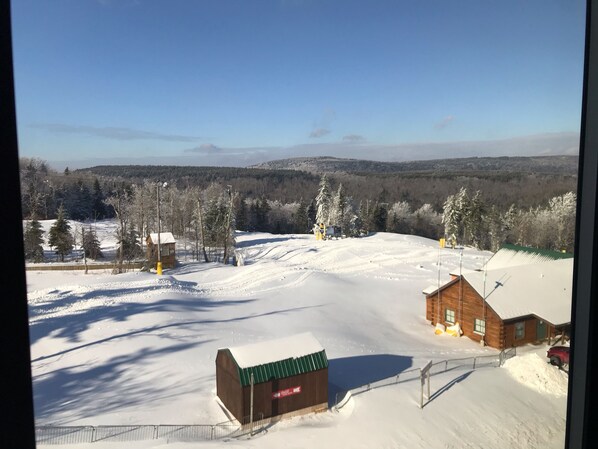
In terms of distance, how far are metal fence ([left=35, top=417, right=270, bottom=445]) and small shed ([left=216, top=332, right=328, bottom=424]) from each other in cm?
21

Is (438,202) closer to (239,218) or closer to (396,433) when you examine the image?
(396,433)

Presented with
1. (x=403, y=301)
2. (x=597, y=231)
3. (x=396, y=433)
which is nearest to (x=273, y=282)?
(x=403, y=301)

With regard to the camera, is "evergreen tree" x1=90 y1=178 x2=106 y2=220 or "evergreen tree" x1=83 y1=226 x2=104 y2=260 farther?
"evergreen tree" x1=83 y1=226 x2=104 y2=260

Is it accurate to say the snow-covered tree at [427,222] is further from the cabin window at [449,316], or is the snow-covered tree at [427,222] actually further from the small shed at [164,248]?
the small shed at [164,248]

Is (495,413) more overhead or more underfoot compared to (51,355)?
more overhead

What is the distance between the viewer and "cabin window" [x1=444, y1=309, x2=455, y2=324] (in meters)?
5.91

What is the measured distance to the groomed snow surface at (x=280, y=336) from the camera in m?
2.05

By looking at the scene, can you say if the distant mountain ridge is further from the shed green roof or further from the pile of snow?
the shed green roof

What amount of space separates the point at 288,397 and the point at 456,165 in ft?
6.71

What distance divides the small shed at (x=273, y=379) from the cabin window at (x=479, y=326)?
3.04 m

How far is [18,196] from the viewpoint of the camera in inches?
20.3

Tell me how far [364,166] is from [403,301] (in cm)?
457

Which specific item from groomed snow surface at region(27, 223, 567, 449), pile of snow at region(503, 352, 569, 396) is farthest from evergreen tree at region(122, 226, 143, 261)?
pile of snow at region(503, 352, 569, 396)

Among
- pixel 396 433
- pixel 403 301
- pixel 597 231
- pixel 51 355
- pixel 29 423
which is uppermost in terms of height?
pixel 597 231
